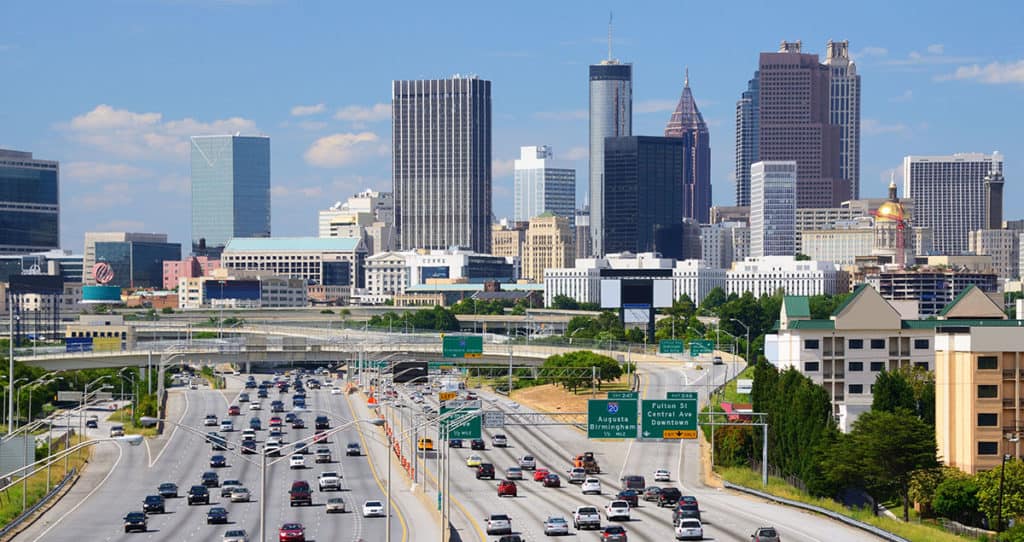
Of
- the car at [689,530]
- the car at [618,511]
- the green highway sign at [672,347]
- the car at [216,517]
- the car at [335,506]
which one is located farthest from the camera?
the green highway sign at [672,347]

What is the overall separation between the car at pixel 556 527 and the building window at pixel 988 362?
113 ft

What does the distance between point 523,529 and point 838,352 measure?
6373 centimetres

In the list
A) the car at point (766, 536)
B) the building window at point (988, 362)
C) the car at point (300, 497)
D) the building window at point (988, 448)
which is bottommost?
the car at point (300, 497)

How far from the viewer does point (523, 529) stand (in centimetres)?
8619

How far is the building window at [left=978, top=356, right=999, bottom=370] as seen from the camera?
10694 centimetres

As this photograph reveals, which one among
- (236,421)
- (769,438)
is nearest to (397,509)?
(769,438)

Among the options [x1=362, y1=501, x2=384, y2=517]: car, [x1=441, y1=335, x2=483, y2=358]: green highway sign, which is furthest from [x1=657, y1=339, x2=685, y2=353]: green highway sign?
[x1=362, y1=501, x2=384, y2=517]: car

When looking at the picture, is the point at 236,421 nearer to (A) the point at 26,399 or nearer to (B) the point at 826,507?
(A) the point at 26,399

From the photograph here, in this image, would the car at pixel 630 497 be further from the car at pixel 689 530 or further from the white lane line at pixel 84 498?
the white lane line at pixel 84 498

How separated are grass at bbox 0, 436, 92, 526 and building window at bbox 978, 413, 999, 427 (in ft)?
183

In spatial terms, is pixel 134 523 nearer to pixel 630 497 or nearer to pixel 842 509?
pixel 630 497

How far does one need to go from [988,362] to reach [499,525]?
38.2m

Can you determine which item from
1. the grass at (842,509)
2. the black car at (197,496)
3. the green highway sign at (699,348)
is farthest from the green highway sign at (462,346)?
the black car at (197,496)

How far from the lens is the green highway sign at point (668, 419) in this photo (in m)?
105
